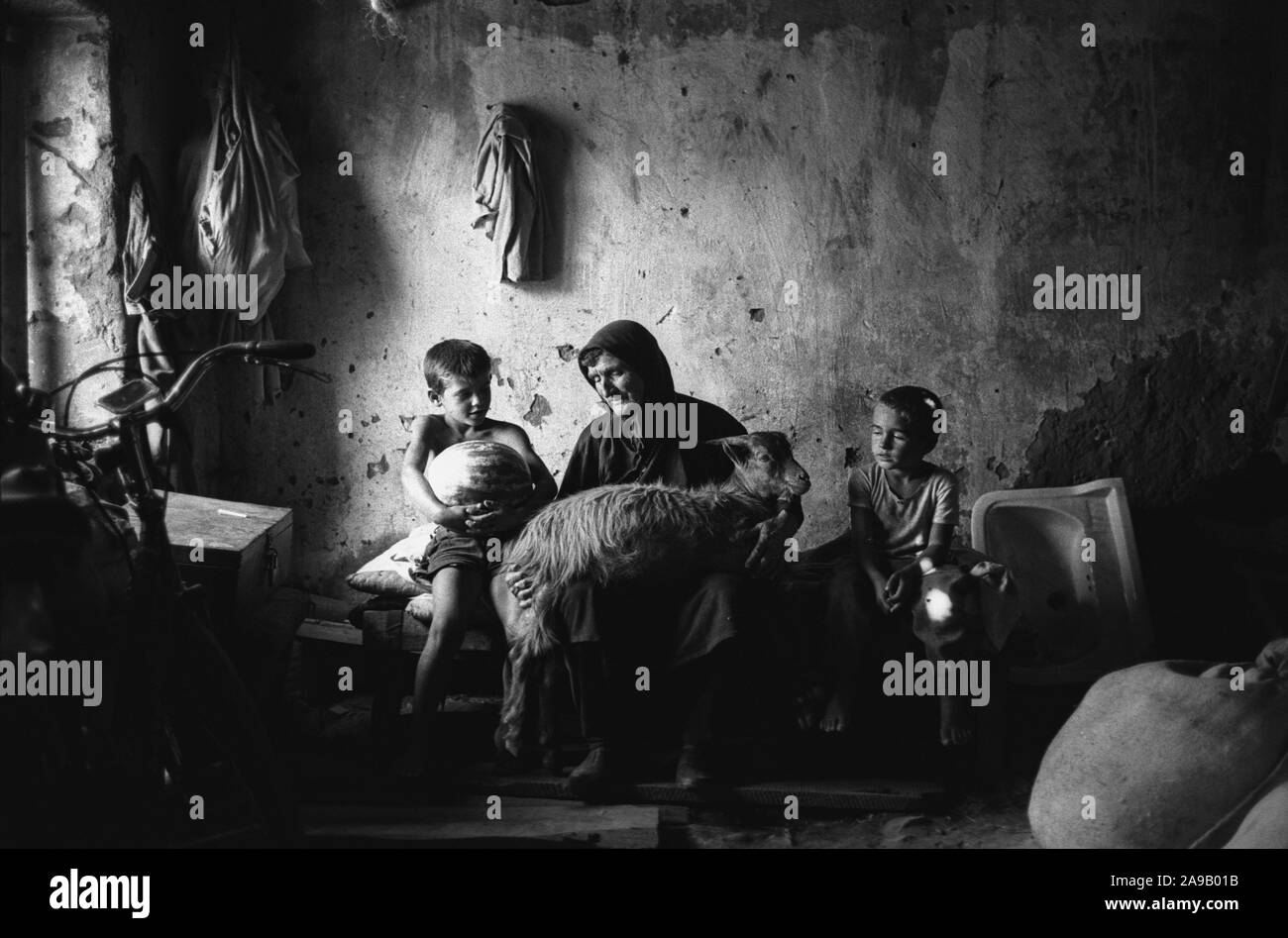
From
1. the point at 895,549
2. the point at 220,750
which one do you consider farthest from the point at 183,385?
the point at 895,549

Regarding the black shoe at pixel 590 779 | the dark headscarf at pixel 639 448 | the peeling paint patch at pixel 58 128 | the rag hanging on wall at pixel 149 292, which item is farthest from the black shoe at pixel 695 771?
the peeling paint patch at pixel 58 128

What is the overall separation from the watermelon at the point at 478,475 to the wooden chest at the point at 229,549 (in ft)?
1.98

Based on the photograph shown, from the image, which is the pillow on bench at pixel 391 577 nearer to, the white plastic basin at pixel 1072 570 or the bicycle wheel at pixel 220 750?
the bicycle wheel at pixel 220 750

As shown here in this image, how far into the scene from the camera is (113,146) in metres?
4.73

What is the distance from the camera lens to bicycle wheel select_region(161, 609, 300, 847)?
9.81 feet

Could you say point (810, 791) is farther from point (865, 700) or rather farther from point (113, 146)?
point (113, 146)

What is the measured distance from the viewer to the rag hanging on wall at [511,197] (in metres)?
5.35

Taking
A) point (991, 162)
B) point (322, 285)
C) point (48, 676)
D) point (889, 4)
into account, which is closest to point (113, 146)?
point (322, 285)

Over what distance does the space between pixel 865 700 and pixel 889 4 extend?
319 cm

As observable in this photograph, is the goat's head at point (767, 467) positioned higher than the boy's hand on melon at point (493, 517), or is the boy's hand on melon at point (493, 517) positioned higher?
the goat's head at point (767, 467)

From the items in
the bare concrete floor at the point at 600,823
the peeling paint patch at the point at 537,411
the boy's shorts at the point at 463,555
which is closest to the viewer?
the bare concrete floor at the point at 600,823

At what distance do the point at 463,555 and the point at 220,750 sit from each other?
0.97 meters
